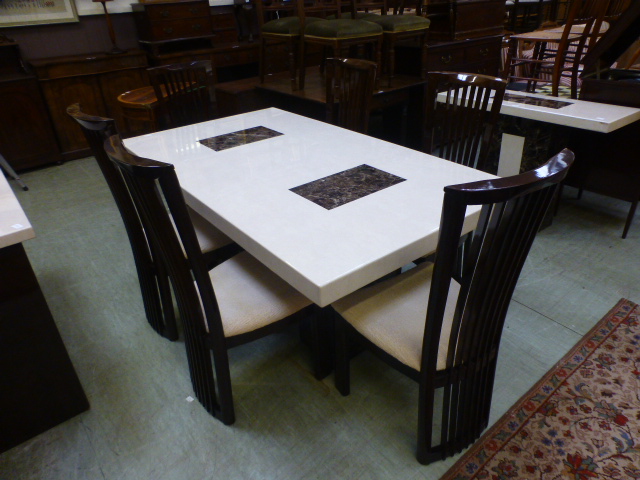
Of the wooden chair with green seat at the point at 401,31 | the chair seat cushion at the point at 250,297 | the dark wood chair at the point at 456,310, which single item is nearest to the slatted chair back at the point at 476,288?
the dark wood chair at the point at 456,310

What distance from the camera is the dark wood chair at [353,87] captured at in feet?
6.71

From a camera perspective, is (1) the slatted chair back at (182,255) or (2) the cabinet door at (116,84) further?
(2) the cabinet door at (116,84)

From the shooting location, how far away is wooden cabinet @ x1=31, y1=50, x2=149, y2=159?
3.50 m

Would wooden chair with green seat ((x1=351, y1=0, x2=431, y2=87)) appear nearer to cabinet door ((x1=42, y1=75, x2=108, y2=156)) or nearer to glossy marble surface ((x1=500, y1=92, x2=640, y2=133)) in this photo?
glossy marble surface ((x1=500, y1=92, x2=640, y2=133))

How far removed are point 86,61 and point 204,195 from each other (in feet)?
9.87

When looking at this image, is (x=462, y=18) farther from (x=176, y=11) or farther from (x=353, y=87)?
(x=176, y=11)

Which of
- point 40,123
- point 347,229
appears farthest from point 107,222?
point 347,229

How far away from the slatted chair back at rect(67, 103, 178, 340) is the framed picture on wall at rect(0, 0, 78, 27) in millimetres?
2789

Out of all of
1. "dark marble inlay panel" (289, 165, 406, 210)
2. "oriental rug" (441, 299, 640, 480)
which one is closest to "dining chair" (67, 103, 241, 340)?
"dark marble inlay panel" (289, 165, 406, 210)

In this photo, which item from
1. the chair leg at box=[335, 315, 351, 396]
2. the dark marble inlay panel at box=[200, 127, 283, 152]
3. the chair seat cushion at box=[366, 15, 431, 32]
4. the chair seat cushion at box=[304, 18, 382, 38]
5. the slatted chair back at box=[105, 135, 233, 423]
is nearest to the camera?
the slatted chair back at box=[105, 135, 233, 423]

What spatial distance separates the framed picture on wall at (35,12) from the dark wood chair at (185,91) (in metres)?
2.22

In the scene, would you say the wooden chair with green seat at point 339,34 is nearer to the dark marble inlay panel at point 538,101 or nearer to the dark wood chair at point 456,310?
the dark marble inlay panel at point 538,101

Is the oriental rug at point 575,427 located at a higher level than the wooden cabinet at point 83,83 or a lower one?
lower

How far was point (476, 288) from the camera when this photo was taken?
A: 0.96 metres
